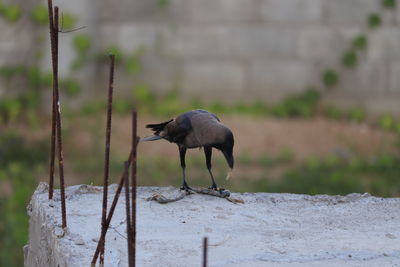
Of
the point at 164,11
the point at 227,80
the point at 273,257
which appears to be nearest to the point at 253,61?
the point at 227,80

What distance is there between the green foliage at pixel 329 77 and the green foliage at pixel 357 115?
0.28 m

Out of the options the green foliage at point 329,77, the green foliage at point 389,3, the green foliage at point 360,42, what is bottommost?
the green foliage at point 329,77

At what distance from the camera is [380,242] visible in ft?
9.99

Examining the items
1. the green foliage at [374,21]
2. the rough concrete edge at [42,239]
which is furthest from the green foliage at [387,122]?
the rough concrete edge at [42,239]

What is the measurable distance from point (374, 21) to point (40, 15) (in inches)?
106

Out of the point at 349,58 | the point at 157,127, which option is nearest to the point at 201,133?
the point at 157,127

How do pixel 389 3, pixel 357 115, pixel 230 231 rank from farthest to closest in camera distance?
pixel 357 115, pixel 389 3, pixel 230 231

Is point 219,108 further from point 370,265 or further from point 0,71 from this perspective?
point 370,265

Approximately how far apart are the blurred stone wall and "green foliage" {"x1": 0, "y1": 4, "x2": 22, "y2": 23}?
62 centimetres

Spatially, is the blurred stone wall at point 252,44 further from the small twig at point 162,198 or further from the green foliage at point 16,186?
the small twig at point 162,198

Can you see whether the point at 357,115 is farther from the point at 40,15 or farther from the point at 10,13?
the point at 10,13

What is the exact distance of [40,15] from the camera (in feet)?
21.7

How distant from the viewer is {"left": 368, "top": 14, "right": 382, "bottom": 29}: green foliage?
22.7ft

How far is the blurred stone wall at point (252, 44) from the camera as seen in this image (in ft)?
22.9
